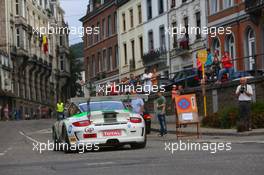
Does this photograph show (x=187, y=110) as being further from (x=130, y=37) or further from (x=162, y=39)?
(x=130, y=37)

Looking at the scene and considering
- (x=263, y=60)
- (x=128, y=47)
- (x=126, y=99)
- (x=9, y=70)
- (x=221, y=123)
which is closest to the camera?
(x=126, y=99)

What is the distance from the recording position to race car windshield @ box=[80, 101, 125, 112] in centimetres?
2016

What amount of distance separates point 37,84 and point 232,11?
5029 centimetres

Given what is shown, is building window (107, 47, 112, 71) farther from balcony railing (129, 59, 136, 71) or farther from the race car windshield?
the race car windshield

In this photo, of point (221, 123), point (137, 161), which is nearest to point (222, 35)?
point (221, 123)

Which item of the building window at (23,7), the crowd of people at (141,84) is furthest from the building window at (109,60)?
the crowd of people at (141,84)

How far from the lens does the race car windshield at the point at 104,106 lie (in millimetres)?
Answer: 20156

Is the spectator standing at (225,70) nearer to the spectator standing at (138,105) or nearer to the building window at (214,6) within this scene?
the spectator standing at (138,105)

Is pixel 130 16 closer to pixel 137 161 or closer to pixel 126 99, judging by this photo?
pixel 126 99

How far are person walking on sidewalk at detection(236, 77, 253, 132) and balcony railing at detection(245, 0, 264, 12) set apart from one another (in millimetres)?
17087

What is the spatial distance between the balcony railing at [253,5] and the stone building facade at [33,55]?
1524 inches

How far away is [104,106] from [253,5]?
24.2 meters

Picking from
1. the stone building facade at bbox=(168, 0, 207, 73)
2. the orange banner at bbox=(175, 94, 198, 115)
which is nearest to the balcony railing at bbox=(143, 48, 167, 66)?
the stone building facade at bbox=(168, 0, 207, 73)

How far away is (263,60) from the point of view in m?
36.9
